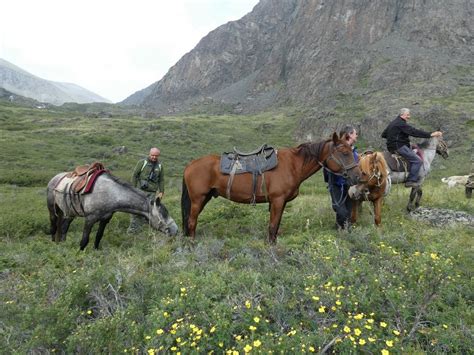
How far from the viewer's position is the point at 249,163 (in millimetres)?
7781

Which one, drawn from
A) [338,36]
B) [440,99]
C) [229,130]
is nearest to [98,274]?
[440,99]

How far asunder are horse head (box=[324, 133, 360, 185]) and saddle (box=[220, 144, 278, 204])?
1.31 meters

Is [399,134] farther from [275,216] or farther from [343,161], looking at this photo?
[275,216]

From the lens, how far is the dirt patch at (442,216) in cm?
811

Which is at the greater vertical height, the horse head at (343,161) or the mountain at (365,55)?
the mountain at (365,55)

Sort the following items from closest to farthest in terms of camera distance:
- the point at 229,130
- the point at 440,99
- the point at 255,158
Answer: the point at 255,158, the point at 440,99, the point at 229,130

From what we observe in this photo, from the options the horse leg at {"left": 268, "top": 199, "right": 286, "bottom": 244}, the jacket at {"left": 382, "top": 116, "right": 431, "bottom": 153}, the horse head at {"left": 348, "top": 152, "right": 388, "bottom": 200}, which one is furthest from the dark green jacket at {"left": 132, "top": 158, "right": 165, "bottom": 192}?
the jacket at {"left": 382, "top": 116, "right": 431, "bottom": 153}

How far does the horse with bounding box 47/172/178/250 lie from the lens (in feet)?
26.0

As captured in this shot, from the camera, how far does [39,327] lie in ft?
12.3

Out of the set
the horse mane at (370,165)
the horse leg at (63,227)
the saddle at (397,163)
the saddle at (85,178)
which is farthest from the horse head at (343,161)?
the horse leg at (63,227)

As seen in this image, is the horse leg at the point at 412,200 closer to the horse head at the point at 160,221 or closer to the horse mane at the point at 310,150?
the horse mane at the point at 310,150

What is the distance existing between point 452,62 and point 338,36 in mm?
69410

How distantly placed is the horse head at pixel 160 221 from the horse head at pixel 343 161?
13.7ft

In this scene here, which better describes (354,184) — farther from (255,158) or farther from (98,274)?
(98,274)
